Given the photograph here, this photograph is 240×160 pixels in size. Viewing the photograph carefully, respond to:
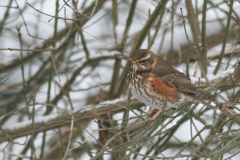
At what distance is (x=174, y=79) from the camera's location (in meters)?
4.09

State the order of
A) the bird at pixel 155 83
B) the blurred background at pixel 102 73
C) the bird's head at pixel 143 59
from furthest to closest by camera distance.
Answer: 1. the blurred background at pixel 102 73
2. the bird's head at pixel 143 59
3. the bird at pixel 155 83

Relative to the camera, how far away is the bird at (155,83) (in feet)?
12.3

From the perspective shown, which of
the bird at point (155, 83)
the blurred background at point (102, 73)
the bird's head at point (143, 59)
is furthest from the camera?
the blurred background at point (102, 73)

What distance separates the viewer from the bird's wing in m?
3.94

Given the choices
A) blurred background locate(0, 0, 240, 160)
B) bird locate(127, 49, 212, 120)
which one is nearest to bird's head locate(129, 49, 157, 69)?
bird locate(127, 49, 212, 120)

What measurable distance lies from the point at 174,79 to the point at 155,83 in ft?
1.20

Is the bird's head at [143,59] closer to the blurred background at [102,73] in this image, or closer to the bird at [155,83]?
the bird at [155,83]

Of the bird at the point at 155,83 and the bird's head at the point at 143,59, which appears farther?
the bird's head at the point at 143,59

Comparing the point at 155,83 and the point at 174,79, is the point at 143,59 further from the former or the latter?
the point at 174,79

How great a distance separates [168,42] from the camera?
18.7 ft

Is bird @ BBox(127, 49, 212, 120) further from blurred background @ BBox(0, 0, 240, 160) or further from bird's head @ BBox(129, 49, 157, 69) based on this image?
blurred background @ BBox(0, 0, 240, 160)

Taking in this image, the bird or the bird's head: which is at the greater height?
the bird's head

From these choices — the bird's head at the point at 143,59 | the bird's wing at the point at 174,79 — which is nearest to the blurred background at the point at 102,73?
the bird's wing at the point at 174,79

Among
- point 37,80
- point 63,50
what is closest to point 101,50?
point 63,50
